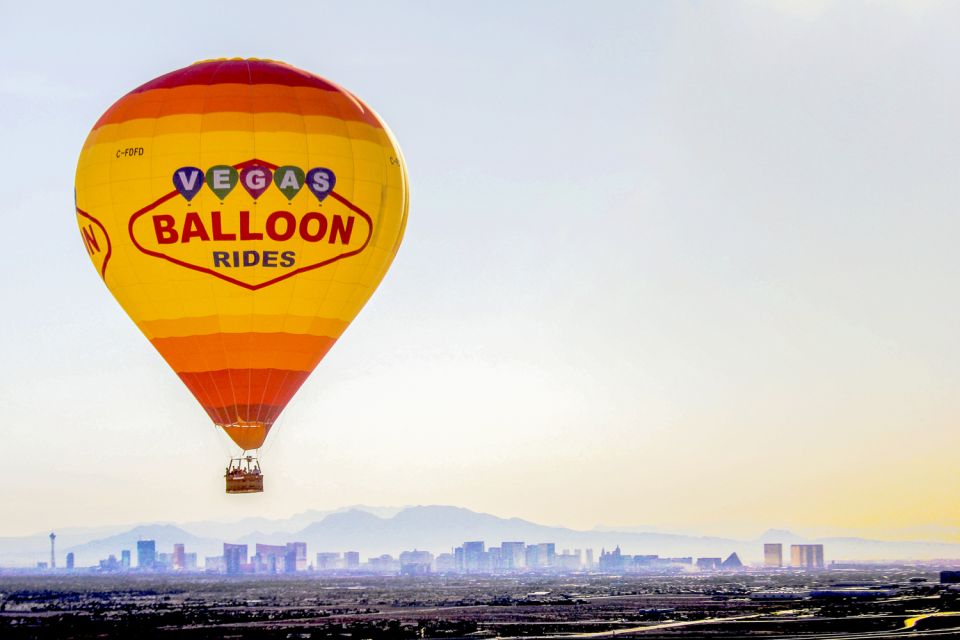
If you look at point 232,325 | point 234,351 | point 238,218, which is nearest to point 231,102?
point 238,218

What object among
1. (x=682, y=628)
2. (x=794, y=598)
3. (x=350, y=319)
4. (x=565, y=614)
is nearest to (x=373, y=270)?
(x=350, y=319)

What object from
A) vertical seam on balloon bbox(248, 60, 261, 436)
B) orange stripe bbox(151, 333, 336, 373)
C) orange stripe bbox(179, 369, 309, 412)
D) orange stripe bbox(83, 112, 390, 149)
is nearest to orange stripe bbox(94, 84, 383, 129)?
vertical seam on balloon bbox(248, 60, 261, 436)

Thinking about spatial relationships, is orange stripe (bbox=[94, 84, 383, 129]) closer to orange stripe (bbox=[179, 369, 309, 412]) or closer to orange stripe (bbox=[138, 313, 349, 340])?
orange stripe (bbox=[138, 313, 349, 340])

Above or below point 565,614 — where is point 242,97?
above

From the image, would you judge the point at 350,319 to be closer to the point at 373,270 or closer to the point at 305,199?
the point at 373,270

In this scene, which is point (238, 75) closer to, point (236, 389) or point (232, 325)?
point (232, 325)
